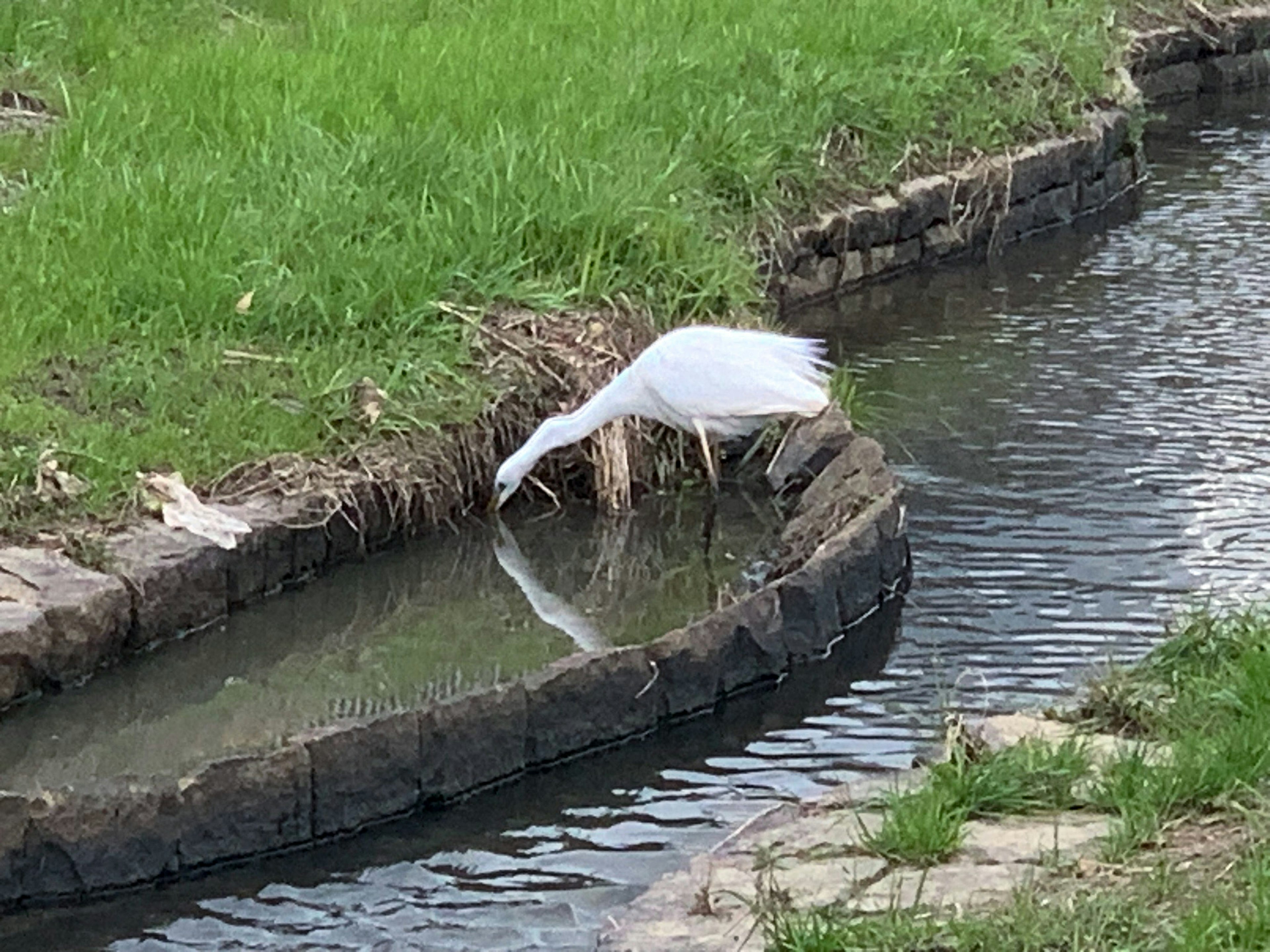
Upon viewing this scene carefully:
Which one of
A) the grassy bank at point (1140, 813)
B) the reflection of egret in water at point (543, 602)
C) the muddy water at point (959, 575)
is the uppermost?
the grassy bank at point (1140, 813)

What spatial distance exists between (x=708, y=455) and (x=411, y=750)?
2.33 metres

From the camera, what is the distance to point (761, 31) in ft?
39.4

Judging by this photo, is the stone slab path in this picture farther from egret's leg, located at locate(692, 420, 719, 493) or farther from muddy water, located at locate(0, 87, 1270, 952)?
egret's leg, located at locate(692, 420, 719, 493)

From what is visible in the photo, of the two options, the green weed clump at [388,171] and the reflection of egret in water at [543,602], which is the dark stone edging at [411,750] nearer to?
the reflection of egret in water at [543,602]

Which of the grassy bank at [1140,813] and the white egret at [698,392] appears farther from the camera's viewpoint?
the white egret at [698,392]

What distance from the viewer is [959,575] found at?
7.34 metres

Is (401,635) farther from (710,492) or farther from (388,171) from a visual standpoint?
(388,171)

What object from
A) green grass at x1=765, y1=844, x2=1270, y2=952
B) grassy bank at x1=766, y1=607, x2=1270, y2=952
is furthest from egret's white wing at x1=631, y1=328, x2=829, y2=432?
green grass at x1=765, y1=844, x2=1270, y2=952

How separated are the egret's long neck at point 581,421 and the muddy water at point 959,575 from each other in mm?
1100

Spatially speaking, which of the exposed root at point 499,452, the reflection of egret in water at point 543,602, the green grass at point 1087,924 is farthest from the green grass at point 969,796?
the exposed root at point 499,452

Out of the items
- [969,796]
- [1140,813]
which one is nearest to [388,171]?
[969,796]

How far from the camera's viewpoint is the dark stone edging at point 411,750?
16.9ft

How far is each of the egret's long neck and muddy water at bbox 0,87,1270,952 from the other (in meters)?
1.10

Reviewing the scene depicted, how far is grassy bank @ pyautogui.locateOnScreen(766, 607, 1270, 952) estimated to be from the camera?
415 centimetres
